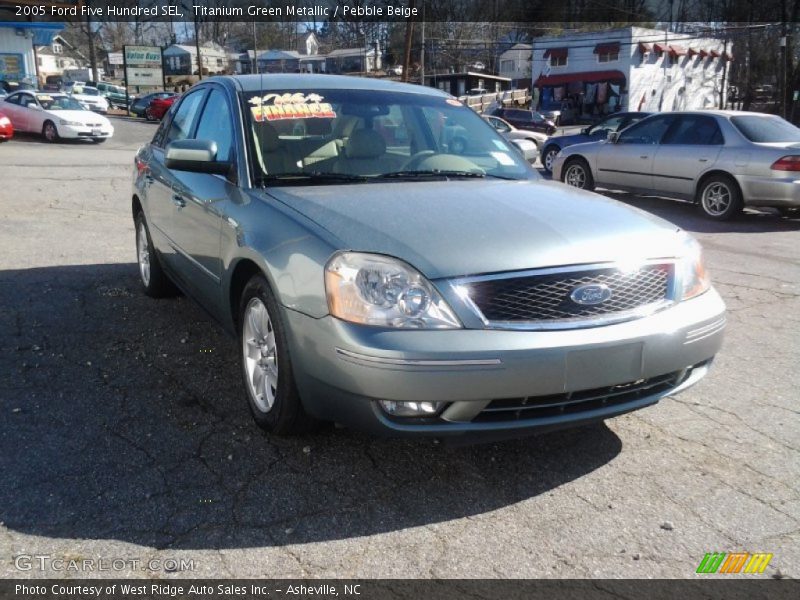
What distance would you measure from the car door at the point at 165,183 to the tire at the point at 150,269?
20 centimetres

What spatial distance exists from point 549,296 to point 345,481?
3.70 feet

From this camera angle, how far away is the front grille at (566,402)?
2.77 m

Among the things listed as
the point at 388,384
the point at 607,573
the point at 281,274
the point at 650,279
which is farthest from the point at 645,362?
the point at 281,274

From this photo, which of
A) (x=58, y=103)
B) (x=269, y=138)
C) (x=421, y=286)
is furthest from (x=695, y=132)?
(x=58, y=103)

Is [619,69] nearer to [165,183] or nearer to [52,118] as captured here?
[52,118]

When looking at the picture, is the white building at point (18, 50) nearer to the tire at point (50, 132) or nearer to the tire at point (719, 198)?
the tire at point (50, 132)

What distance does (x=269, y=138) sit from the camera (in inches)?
152

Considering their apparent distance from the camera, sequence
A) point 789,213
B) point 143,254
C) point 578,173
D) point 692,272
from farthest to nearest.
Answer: point 578,173 → point 789,213 → point 143,254 → point 692,272

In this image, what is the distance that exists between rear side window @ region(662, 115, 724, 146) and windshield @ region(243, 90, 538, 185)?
7114mm

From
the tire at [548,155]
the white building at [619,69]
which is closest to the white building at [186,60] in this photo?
the white building at [619,69]

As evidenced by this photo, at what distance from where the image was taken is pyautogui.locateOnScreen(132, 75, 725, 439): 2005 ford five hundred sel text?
8.82ft

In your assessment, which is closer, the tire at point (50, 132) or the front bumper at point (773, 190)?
the front bumper at point (773, 190)

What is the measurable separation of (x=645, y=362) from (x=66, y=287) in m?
4.79

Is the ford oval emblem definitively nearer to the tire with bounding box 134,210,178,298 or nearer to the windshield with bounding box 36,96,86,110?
the tire with bounding box 134,210,178,298
